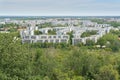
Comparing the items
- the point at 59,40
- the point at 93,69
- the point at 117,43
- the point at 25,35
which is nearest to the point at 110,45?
the point at 117,43

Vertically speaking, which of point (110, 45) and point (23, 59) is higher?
point (23, 59)

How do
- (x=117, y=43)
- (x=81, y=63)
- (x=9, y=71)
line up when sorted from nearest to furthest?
(x=9, y=71), (x=81, y=63), (x=117, y=43)

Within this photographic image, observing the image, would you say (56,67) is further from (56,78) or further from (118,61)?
(118,61)

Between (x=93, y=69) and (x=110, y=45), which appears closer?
(x=93, y=69)

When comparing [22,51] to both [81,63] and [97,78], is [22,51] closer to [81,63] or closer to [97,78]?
[97,78]

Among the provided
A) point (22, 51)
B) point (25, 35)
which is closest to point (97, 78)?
point (22, 51)

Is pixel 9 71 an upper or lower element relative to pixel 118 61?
upper

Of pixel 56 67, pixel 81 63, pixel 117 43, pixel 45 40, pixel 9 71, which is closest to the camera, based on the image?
pixel 9 71

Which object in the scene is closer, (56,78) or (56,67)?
(56,78)

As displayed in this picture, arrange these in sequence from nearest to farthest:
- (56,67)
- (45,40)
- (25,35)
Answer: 1. (56,67)
2. (45,40)
3. (25,35)
